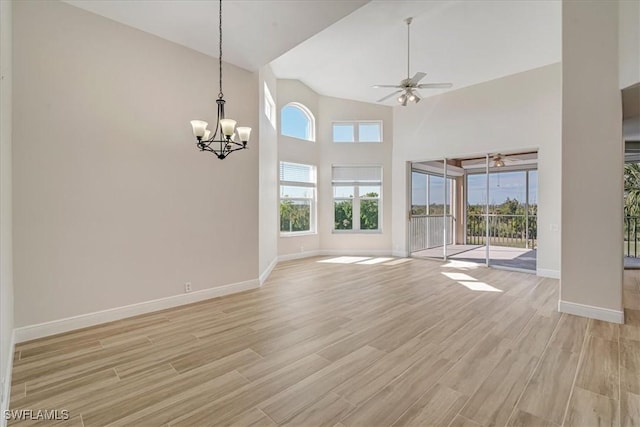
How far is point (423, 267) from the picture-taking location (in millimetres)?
6359

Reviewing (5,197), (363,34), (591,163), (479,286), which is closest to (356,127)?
(363,34)

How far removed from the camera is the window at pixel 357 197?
782 centimetres

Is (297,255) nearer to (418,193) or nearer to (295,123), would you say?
(295,123)

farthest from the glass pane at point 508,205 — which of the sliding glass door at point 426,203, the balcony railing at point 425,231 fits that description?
the balcony railing at point 425,231

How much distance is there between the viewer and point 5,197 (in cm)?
238

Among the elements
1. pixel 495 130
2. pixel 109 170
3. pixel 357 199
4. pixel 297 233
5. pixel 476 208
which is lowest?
pixel 297 233

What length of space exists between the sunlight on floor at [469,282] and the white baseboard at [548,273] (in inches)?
52.3

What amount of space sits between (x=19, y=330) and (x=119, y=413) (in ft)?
6.26

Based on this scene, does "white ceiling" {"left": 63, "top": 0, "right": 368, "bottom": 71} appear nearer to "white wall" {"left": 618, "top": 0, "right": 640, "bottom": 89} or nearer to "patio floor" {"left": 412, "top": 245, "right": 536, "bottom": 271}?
"white wall" {"left": 618, "top": 0, "right": 640, "bottom": 89}

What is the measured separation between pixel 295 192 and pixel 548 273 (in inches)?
216

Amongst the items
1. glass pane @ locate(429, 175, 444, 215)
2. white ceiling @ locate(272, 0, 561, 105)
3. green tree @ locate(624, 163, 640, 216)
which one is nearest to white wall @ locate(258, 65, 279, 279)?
white ceiling @ locate(272, 0, 561, 105)

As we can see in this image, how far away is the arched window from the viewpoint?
23.2 ft

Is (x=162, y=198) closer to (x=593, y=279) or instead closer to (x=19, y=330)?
(x=19, y=330)

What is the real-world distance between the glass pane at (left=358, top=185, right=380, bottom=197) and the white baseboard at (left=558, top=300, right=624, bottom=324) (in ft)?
15.6
